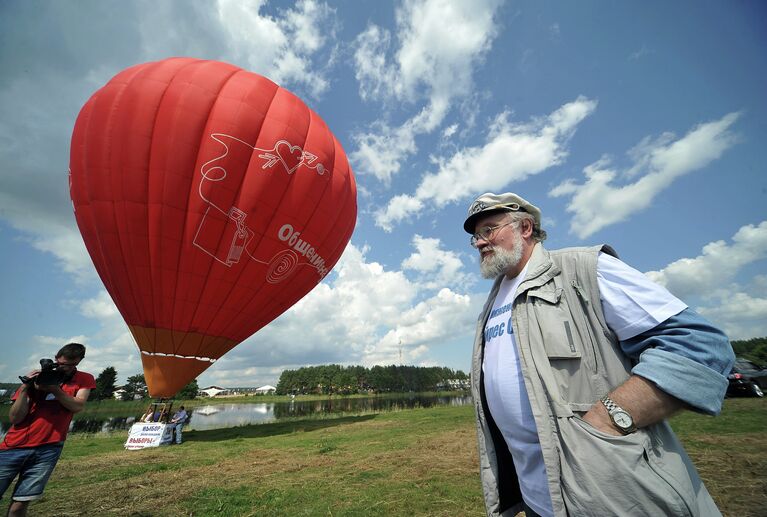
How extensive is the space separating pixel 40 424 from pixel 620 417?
689 centimetres

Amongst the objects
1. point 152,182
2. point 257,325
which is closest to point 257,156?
point 152,182

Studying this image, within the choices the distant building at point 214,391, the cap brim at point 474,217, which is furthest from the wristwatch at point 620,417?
the distant building at point 214,391

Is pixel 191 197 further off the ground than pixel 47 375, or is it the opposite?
pixel 191 197

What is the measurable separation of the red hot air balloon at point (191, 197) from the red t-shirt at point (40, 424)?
6.99 m

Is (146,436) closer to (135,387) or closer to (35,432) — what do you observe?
(35,432)

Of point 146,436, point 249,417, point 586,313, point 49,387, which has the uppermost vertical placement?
point 249,417

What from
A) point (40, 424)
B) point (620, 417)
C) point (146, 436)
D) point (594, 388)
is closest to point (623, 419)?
point (620, 417)

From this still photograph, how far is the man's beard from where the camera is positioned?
2441mm

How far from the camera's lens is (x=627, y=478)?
1.38 metres

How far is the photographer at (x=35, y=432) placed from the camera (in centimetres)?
435

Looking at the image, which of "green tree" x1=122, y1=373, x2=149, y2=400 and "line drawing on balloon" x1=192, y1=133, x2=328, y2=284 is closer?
"line drawing on balloon" x1=192, y1=133, x2=328, y2=284

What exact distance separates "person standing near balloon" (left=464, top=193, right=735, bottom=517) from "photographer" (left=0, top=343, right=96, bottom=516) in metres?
5.78

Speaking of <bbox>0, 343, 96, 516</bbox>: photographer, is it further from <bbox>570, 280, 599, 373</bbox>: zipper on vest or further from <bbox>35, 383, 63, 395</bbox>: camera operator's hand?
<bbox>570, 280, 599, 373</bbox>: zipper on vest

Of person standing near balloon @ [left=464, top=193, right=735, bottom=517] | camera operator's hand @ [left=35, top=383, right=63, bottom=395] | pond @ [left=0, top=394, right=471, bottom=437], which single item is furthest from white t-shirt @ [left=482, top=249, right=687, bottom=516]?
pond @ [left=0, top=394, right=471, bottom=437]
